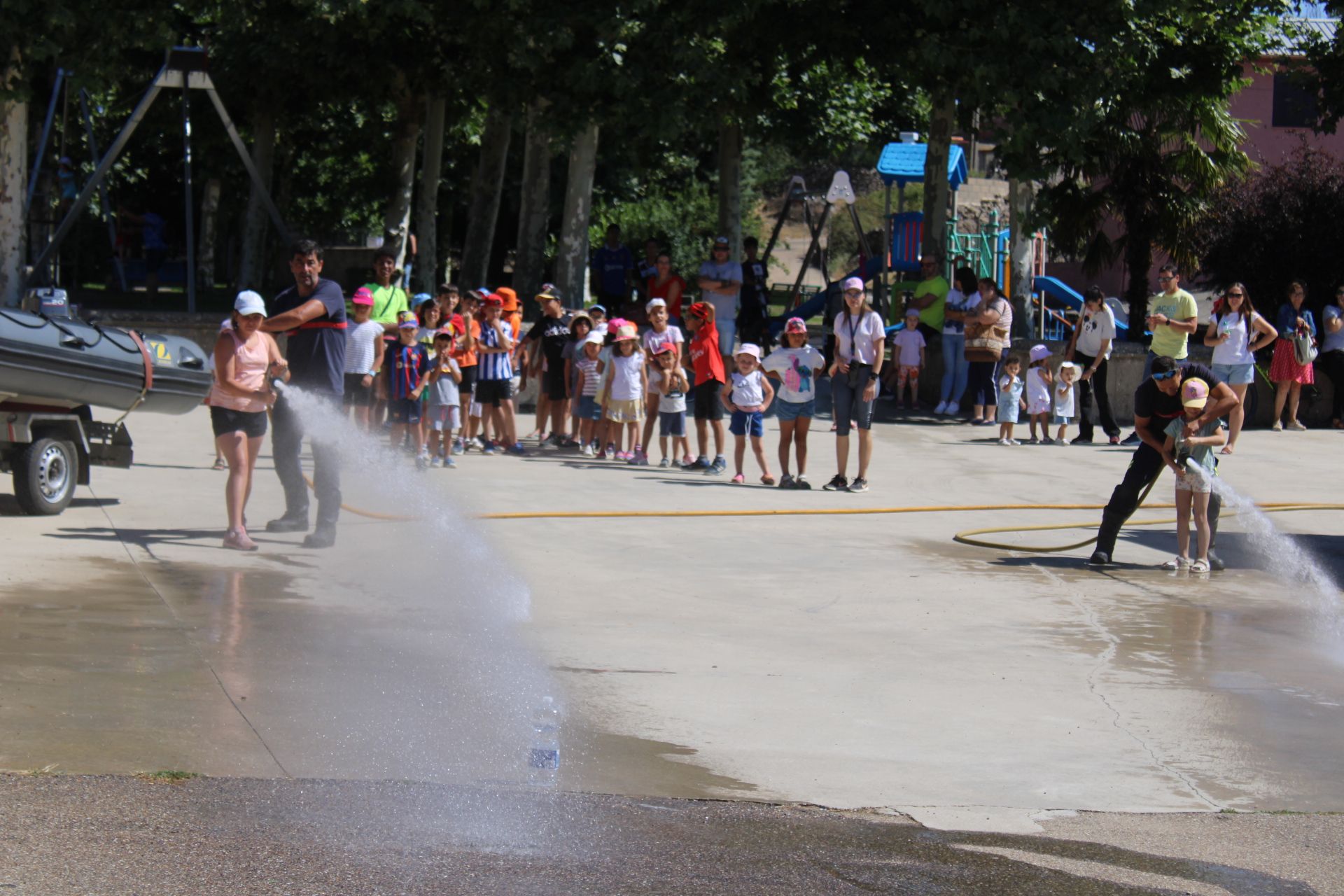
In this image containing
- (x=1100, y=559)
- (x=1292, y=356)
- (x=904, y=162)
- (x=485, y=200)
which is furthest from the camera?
(x=904, y=162)

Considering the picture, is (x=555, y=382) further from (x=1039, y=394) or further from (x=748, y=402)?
(x=1039, y=394)

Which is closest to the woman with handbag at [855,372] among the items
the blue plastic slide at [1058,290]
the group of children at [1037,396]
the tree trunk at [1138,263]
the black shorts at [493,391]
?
the black shorts at [493,391]

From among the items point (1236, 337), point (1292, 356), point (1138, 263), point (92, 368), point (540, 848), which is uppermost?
point (1138, 263)

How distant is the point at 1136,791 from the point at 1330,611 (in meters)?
4.11

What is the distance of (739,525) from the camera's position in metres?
12.0

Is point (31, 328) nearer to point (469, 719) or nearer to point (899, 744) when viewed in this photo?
point (469, 719)

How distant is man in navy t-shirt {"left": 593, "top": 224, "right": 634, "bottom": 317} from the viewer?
22797 millimetres

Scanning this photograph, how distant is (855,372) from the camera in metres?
13.8

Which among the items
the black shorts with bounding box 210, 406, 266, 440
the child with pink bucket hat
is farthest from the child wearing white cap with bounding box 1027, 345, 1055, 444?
the black shorts with bounding box 210, 406, 266, 440

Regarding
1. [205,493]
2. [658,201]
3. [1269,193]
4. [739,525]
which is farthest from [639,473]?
[658,201]

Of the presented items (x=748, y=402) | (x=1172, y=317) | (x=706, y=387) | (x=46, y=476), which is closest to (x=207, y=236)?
(x=706, y=387)

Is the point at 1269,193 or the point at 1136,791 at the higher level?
the point at 1269,193

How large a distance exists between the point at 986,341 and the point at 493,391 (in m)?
6.12

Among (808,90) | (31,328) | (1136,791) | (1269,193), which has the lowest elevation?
(1136,791)
